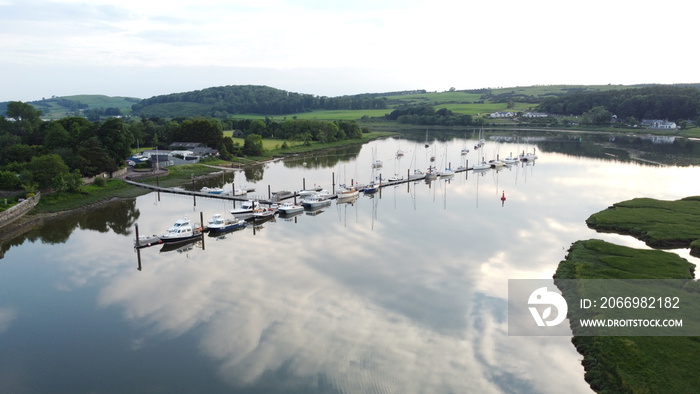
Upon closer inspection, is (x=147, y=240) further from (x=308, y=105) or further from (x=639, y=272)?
(x=308, y=105)

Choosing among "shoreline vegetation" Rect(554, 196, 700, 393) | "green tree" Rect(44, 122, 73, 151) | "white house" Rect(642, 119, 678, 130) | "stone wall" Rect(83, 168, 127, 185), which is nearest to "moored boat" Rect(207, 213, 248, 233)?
"stone wall" Rect(83, 168, 127, 185)

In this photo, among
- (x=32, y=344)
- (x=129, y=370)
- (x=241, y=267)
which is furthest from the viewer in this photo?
(x=241, y=267)

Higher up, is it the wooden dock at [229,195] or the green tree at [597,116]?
the green tree at [597,116]

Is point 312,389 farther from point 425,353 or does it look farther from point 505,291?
point 505,291

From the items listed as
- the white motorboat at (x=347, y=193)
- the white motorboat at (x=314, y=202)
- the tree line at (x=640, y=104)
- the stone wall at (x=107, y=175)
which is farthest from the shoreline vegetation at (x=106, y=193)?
the tree line at (x=640, y=104)

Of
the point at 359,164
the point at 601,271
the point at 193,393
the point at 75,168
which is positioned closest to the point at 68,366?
the point at 193,393

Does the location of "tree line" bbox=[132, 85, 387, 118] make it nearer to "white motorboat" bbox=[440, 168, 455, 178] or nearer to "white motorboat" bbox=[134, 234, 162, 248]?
"white motorboat" bbox=[440, 168, 455, 178]

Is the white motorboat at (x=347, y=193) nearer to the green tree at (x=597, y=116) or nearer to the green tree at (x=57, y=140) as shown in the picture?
the green tree at (x=57, y=140)
